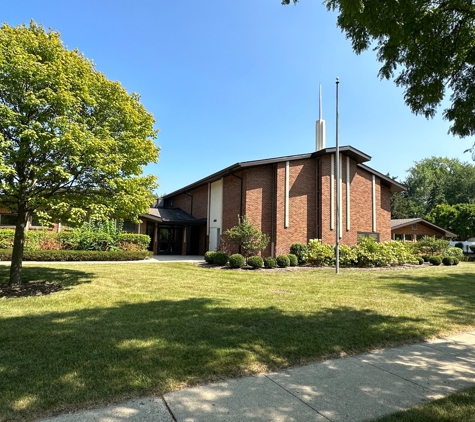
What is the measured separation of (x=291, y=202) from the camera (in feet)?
66.9

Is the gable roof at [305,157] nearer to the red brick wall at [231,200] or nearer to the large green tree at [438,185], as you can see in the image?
the red brick wall at [231,200]

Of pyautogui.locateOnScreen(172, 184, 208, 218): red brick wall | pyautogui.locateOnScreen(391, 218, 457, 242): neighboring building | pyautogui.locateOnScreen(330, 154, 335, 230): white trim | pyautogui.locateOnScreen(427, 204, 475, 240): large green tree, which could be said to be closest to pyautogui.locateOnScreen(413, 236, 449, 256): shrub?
pyautogui.locateOnScreen(391, 218, 457, 242): neighboring building

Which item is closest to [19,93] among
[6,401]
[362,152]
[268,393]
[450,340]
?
[6,401]

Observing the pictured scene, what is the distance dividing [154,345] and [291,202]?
16.7m

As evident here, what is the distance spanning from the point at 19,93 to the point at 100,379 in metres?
7.25

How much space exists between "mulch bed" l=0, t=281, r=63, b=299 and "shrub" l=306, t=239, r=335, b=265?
12931mm

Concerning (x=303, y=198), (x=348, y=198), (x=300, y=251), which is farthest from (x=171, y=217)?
(x=348, y=198)

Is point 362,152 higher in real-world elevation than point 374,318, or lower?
higher

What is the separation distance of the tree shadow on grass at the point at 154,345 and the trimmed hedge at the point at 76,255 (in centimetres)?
1205

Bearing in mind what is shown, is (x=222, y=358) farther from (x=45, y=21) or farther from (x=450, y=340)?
(x=45, y=21)

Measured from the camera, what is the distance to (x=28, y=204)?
8281mm

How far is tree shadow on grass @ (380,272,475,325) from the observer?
736 cm

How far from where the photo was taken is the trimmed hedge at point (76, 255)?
1625 centimetres

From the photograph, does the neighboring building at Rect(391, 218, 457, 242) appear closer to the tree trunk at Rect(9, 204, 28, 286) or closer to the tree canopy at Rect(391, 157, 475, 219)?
the tree canopy at Rect(391, 157, 475, 219)
